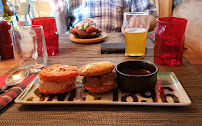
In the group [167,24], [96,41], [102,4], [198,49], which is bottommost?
[198,49]

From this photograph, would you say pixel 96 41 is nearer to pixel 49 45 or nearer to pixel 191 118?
pixel 49 45

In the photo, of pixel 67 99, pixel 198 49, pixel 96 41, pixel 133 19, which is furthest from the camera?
pixel 198 49

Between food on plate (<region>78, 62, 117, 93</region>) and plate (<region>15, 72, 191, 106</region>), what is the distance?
24 millimetres

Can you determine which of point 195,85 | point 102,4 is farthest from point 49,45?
point 102,4

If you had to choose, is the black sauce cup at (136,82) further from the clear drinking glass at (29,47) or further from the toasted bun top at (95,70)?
the clear drinking glass at (29,47)

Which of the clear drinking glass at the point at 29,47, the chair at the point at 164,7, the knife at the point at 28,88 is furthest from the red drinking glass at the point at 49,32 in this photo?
the chair at the point at 164,7

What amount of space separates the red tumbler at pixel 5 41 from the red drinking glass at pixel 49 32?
0.54 feet

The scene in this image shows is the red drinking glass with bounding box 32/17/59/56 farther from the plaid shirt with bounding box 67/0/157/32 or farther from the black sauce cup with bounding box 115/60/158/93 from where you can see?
the plaid shirt with bounding box 67/0/157/32

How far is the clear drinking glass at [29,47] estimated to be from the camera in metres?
0.98

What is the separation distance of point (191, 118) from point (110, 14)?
6.75 feet

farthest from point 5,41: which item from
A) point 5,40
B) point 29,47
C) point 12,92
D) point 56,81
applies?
point 56,81

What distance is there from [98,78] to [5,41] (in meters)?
0.78

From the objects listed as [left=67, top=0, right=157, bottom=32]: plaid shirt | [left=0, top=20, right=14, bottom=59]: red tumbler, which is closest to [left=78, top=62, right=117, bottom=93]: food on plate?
[left=0, top=20, right=14, bottom=59]: red tumbler

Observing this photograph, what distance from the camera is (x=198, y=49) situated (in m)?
1.89
